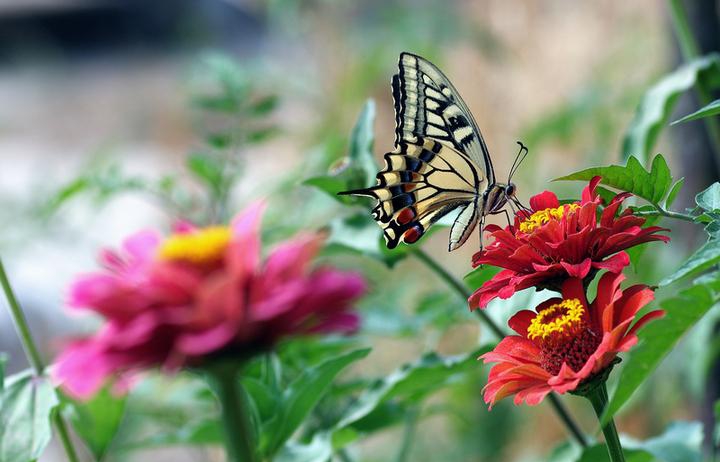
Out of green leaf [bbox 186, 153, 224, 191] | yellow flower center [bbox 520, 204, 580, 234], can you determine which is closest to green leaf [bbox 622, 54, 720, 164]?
yellow flower center [bbox 520, 204, 580, 234]

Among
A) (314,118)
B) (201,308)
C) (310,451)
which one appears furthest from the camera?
(314,118)

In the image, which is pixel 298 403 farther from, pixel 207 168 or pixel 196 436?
pixel 207 168

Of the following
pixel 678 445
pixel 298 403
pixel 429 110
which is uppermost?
pixel 429 110

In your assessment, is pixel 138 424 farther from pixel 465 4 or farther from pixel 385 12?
pixel 465 4

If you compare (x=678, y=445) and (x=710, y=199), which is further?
(x=678, y=445)

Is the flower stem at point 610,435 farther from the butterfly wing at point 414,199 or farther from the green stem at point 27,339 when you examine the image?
the green stem at point 27,339

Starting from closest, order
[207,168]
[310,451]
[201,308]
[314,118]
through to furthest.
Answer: [201,308], [310,451], [207,168], [314,118]

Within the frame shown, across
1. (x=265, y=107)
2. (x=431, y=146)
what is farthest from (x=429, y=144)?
(x=265, y=107)

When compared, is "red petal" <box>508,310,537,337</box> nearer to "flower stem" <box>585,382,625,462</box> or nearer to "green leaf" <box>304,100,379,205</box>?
"flower stem" <box>585,382,625,462</box>
